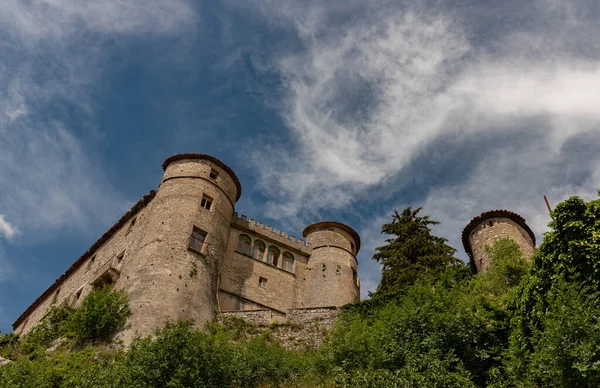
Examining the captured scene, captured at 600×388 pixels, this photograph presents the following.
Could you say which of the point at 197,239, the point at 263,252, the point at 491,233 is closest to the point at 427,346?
the point at 491,233

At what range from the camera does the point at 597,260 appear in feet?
44.4

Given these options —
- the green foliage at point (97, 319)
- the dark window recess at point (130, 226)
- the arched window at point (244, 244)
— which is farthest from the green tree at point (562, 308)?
the dark window recess at point (130, 226)

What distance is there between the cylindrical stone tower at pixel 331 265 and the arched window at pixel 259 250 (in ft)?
9.89

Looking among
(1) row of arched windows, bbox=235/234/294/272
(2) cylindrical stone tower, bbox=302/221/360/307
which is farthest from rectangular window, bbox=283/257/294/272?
(2) cylindrical stone tower, bbox=302/221/360/307

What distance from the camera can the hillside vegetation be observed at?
12.8m

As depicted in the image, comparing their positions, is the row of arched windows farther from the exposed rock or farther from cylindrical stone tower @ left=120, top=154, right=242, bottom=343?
the exposed rock

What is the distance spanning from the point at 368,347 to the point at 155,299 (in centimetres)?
1011

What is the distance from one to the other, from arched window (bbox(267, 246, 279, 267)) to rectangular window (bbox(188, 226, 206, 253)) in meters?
5.93

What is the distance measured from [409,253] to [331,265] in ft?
19.9

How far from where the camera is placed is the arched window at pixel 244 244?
3130 cm

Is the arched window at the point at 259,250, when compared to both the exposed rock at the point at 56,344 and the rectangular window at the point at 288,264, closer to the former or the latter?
the rectangular window at the point at 288,264

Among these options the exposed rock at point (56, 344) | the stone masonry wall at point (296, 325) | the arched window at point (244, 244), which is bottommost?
the exposed rock at point (56, 344)

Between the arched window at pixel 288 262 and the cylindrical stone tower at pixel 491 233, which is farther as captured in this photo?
the arched window at pixel 288 262

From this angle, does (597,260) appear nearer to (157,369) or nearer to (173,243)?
(157,369)
